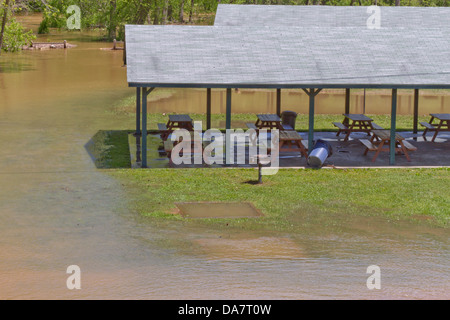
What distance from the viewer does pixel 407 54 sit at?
2019cm

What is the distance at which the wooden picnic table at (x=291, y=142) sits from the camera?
19453mm

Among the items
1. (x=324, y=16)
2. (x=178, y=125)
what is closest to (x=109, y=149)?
(x=178, y=125)

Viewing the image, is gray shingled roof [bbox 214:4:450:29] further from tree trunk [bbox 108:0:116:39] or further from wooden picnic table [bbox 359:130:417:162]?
tree trunk [bbox 108:0:116:39]

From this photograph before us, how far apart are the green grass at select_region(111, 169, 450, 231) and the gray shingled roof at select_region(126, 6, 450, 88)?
2.20 metres

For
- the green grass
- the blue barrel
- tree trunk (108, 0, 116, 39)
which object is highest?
tree trunk (108, 0, 116, 39)

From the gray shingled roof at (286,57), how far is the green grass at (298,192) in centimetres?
220

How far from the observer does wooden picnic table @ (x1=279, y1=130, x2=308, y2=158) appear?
19453 millimetres

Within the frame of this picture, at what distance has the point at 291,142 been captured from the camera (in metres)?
20.0

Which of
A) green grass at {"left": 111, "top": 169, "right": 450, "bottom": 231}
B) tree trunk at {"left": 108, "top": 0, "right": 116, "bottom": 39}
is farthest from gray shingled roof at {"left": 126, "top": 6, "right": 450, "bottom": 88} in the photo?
tree trunk at {"left": 108, "top": 0, "right": 116, "bottom": 39}

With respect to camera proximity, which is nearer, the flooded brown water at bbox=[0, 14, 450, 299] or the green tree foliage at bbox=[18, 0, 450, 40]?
the flooded brown water at bbox=[0, 14, 450, 299]

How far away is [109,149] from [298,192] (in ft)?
22.2
